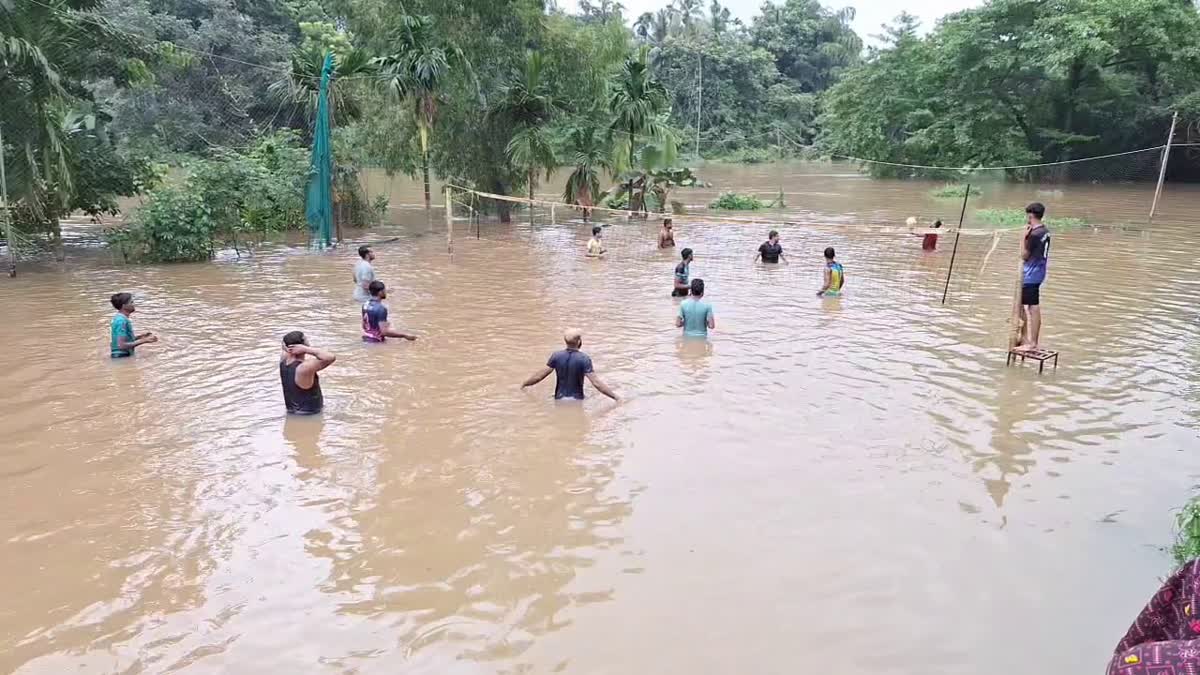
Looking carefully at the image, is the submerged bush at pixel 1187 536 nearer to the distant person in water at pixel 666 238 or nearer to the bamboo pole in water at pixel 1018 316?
the bamboo pole in water at pixel 1018 316

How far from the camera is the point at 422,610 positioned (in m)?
5.05

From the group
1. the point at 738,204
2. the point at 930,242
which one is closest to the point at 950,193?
A: the point at 738,204

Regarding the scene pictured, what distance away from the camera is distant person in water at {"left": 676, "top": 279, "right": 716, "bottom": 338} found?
37.6 feet

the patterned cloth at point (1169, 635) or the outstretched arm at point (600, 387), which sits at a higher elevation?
the patterned cloth at point (1169, 635)

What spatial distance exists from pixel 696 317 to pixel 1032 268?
412 cm

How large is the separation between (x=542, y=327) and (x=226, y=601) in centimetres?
760

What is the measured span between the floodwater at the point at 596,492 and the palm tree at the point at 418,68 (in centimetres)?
926

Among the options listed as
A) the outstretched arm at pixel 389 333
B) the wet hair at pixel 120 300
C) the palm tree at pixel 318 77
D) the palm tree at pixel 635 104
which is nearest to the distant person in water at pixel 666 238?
the palm tree at pixel 635 104

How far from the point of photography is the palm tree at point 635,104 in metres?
23.9

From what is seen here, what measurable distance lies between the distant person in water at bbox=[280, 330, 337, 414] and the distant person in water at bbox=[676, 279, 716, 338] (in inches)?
200

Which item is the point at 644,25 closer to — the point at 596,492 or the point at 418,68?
the point at 418,68

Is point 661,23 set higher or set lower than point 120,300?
higher

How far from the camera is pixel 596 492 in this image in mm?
6715

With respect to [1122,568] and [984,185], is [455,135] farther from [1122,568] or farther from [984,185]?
[984,185]
